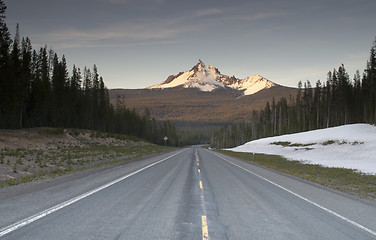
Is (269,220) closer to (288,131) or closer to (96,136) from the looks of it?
(96,136)

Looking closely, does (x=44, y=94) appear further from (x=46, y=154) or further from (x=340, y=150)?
(x=340, y=150)

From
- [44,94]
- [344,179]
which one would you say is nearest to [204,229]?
[344,179]

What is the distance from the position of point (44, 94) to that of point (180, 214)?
62.9 metres

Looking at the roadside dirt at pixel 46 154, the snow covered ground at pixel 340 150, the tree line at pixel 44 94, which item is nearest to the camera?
the roadside dirt at pixel 46 154

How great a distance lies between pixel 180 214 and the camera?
720 cm

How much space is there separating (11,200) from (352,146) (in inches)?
1535

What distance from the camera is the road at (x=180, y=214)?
560cm

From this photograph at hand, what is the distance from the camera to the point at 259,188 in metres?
11.8

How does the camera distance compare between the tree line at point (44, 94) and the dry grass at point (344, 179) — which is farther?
the tree line at point (44, 94)

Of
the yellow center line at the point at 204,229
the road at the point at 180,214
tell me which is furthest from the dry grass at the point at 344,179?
the yellow center line at the point at 204,229

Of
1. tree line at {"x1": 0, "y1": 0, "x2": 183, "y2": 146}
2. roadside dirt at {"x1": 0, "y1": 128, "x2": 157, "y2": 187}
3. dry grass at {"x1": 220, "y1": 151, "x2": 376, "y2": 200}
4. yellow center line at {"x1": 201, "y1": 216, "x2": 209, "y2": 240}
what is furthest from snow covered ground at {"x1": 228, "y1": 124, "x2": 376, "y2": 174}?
tree line at {"x1": 0, "y1": 0, "x2": 183, "y2": 146}

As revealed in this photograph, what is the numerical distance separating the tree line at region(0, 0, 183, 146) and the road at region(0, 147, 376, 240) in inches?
1675

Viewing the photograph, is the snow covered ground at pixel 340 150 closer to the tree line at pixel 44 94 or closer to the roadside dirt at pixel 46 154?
the roadside dirt at pixel 46 154

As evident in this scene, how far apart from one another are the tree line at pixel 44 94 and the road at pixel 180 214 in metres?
42.5
